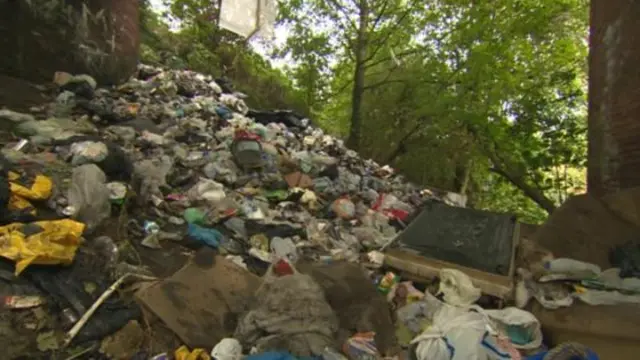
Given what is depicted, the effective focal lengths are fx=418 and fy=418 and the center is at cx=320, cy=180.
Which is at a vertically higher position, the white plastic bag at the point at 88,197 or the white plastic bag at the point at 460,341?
the white plastic bag at the point at 88,197

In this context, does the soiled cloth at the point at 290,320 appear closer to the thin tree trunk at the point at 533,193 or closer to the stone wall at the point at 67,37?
the thin tree trunk at the point at 533,193

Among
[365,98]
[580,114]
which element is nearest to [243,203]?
[580,114]

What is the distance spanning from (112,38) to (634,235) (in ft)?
21.9

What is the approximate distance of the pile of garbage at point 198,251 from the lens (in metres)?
2.20

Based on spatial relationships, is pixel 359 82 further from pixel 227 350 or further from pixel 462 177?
pixel 227 350

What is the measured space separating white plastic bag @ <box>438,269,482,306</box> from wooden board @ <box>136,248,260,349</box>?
1265 mm

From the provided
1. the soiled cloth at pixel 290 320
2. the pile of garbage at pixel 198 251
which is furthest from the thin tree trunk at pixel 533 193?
the soiled cloth at pixel 290 320

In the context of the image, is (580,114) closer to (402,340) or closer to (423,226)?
(423,226)

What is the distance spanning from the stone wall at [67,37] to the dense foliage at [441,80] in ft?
7.44

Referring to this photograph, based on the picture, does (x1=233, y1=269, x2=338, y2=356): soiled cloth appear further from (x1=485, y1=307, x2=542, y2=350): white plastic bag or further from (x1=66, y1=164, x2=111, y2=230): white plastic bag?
(x1=66, y1=164, x2=111, y2=230): white plastic bag

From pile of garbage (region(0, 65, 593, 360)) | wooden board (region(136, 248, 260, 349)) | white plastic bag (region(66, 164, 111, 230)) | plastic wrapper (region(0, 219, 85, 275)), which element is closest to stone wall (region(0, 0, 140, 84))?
pile of garbage (region(0, 65, 593, 360))

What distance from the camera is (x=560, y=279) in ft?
9.04

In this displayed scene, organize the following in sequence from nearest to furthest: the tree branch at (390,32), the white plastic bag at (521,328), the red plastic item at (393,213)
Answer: the white plastic bag at (521,328) < the red plastic item at (393,213) < the tree branch at (390,32)

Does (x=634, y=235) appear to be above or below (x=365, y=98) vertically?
below
